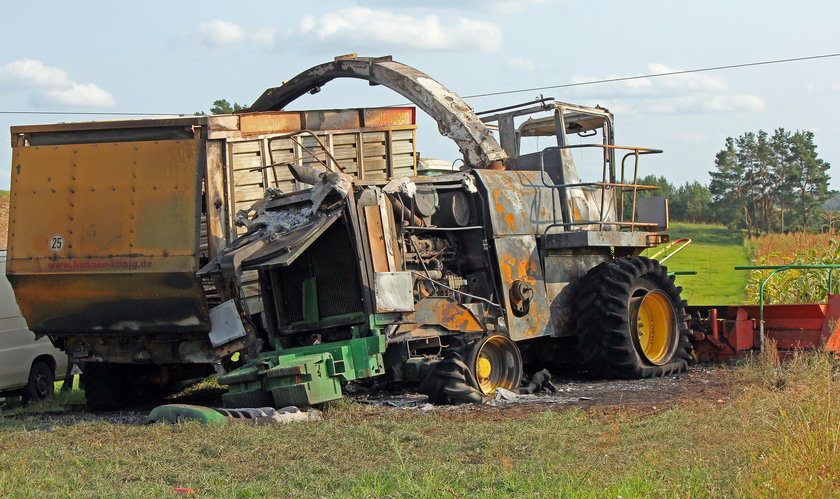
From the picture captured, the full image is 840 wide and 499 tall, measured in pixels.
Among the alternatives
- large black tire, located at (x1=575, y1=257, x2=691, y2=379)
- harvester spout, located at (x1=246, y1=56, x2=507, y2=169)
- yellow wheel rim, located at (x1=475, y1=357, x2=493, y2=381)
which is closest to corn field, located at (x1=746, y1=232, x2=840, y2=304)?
large black tire, located at (x1=575, y1=257, x2=691, y2=379)

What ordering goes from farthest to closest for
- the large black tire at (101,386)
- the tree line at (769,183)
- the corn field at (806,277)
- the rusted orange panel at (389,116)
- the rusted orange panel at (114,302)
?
the tree line at (769,183)
the corn field at (806,277)
the rusted orange panel at (389,116)
the large black tire at (101,386)
the rusted orange panel at (114,302)

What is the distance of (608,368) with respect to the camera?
13242mm

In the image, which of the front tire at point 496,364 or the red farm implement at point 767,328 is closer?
the front tire at point 496,364

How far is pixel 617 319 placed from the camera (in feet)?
43.0

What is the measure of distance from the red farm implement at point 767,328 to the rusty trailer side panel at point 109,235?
7.42 m

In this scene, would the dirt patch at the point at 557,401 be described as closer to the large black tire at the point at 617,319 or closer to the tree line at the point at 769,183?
the large black tire at the point at 617,319

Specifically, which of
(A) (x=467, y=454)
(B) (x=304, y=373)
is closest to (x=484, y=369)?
(B) (x=304, y=373)

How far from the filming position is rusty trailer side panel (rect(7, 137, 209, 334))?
37.8 ft

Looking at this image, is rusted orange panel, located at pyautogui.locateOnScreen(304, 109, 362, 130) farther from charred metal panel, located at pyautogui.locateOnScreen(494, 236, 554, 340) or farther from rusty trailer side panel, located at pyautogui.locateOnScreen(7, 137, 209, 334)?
charred metal panel, located at pyautogui.locateOnScreen(494, 236, 554, 340)

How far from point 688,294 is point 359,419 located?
29.4 m

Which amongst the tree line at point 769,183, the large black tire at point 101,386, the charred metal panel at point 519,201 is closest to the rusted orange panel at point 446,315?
the charred metal panel at point 519,201

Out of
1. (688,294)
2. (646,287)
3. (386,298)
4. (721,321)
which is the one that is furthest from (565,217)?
(688,294)

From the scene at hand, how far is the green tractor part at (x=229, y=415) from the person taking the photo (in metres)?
9.66

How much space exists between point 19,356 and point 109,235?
13.2 feet
